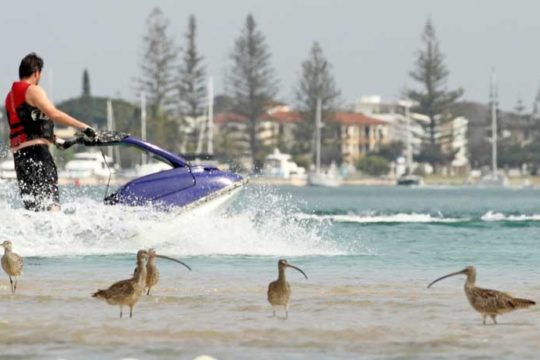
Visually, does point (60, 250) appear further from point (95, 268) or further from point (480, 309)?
point (480, 309)

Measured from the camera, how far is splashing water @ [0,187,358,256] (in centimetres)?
1625

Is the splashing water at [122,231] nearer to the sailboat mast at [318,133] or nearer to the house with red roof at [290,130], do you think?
the house with red roof at [290,130]

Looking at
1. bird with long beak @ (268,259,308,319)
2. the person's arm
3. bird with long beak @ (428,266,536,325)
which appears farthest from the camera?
the person's arm

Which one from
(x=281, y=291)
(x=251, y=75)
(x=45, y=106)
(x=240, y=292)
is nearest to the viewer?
(x=281, y=291)

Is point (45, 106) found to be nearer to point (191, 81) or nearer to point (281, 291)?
point (281, 291)

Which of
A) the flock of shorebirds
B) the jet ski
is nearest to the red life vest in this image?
the jet ski

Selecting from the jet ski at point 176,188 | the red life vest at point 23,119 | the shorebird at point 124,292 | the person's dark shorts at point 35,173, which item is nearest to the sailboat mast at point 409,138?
the jet ski at point 176,188

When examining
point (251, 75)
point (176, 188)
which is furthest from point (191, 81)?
point (176, 188)

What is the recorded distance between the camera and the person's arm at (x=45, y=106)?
14349 millimetres

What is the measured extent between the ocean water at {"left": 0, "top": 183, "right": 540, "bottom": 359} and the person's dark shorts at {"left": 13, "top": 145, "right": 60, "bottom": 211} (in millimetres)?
527

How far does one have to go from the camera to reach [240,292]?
508 inches

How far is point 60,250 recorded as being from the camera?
16.6 m

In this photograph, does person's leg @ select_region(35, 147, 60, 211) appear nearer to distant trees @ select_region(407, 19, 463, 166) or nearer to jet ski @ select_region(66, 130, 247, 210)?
jet ski @ select_region(66, 130, 247, 210)

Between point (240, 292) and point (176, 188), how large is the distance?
3.97 metres
